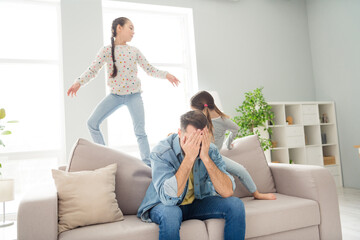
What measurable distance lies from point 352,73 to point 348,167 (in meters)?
1.42

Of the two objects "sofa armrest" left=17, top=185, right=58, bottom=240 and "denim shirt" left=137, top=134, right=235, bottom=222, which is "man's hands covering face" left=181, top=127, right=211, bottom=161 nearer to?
"denim shirt" left=137, top=134, right=235, bottom=222

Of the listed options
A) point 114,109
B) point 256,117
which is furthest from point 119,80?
point 256,117

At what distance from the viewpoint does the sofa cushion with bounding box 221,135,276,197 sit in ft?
7.47

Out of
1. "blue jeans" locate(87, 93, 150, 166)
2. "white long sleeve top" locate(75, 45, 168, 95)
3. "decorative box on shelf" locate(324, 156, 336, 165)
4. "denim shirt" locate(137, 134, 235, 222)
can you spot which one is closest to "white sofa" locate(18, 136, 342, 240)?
"denim shirt" locate(137, 134, 235, 222)

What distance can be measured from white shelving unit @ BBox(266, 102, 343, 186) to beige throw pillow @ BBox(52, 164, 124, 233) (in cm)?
299

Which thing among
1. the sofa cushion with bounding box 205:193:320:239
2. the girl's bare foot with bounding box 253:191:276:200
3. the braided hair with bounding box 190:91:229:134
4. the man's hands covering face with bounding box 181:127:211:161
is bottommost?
the sofa cushion with bounding box 205:193:320:239

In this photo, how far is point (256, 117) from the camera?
419cm

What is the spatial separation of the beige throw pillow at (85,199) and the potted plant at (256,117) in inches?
109

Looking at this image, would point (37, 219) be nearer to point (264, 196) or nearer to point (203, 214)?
point (203, 214)

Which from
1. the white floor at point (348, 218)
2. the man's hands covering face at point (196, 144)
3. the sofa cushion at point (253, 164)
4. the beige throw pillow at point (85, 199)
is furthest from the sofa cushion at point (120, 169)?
the white floor at point (348, 218)

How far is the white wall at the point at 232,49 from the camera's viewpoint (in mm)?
3857

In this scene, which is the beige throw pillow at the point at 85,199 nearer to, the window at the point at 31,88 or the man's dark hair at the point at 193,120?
the man's dark hair at the point at 193,120

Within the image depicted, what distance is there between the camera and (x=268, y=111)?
14.1 feet

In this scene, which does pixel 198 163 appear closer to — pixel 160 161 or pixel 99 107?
pixel 160 161
